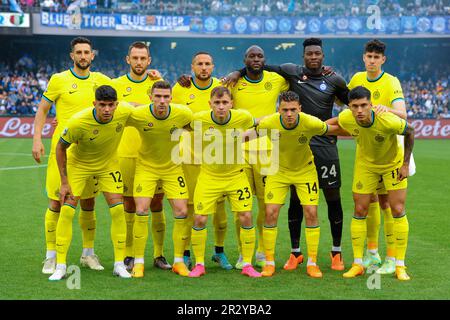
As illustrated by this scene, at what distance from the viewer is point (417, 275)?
25.6 feet

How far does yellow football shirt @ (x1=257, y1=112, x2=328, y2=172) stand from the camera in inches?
309

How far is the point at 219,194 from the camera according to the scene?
8070 millimetres

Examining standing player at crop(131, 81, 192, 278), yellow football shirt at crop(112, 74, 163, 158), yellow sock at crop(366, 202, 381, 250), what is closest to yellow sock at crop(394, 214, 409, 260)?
→ yellow sock at crop(366, 202, 381, 250)

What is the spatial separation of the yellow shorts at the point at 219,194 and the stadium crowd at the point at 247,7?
30.9 m

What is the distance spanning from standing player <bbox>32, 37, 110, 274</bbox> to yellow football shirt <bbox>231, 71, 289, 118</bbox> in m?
1.63

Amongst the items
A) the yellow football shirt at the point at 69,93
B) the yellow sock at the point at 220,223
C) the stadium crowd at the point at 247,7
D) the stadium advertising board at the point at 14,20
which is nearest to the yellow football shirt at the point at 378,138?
Result: the yellow sock at the point at 220,223

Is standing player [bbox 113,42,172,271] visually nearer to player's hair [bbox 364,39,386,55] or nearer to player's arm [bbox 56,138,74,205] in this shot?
player's arm [bbox 56,138,74,205]

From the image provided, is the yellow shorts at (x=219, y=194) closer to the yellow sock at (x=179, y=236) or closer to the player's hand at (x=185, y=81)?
the yellow sock at (x=179, y=236)

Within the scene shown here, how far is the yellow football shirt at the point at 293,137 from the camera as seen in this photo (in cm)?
784

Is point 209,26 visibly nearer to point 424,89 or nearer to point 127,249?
point 424,89

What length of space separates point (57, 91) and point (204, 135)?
181cm

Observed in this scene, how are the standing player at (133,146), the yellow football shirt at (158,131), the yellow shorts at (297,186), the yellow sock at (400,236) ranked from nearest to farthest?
the yellow sock at (400,236), the yellow football shirt at (158,131), the yellow shorts at (297,186), the standing player at (133,146)

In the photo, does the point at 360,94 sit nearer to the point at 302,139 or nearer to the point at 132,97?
the point at 302,139

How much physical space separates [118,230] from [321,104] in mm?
2822
